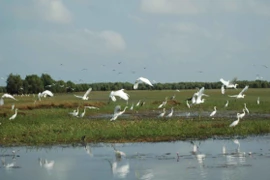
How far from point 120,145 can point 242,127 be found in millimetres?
7154

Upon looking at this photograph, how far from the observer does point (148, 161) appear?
2097 centimetres

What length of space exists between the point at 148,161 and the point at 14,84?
7792 cm

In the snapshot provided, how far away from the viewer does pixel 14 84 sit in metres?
96.2

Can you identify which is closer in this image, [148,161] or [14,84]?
[148,161]

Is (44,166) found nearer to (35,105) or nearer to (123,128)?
(123,128)

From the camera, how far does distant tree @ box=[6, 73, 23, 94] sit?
96125 millimetres

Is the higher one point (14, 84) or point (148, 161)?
point (14, 84)

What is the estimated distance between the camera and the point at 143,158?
852 inches

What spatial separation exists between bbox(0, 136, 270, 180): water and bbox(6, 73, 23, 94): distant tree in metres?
72.0

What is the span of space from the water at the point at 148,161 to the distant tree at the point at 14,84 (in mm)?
72032

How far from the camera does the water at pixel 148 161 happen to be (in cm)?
1845

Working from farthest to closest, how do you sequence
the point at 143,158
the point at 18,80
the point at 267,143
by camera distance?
the point at 18,80 < the point at 267,143 < the point at 143,158

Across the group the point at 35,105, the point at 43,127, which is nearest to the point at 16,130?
the point at 43,127

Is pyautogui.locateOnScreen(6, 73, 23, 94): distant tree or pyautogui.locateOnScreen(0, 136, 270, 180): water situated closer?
pyautogui.locateOnScreen(0, 136, 270, 180): water
